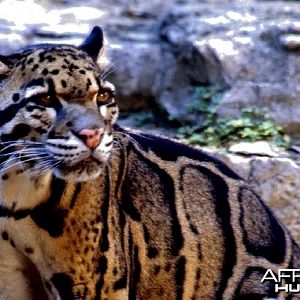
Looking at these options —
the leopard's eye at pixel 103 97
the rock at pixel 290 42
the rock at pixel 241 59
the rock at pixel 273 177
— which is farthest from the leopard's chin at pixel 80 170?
the rock at pixel 290 42

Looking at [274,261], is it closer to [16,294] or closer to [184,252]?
[184,252]

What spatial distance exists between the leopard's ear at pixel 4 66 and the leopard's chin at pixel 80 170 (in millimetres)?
581

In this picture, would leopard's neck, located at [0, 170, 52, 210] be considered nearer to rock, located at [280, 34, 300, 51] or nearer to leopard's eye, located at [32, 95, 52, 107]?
leopard's eye, located at [32, 95, 52, 107]

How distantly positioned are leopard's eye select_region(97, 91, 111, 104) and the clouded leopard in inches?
0.4

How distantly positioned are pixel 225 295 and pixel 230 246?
30 cm

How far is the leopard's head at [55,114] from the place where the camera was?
182 inches

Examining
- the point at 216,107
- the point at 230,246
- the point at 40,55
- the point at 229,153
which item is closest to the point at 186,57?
the point at 216,107

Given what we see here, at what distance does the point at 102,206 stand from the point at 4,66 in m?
0.96

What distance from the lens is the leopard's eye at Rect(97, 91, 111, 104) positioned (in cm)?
488

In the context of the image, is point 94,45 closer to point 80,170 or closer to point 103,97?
point 103,97

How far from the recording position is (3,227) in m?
5.11

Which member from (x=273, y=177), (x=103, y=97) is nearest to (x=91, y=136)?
(x=103, y=97)

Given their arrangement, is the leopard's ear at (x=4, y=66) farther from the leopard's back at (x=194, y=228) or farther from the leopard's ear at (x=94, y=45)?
the leopard's back at (x=194, y=228)

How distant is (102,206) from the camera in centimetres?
520
